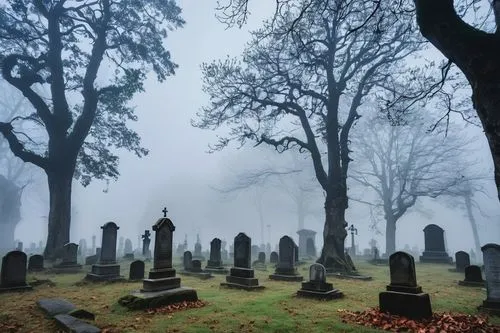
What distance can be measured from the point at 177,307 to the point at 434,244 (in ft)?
68.0

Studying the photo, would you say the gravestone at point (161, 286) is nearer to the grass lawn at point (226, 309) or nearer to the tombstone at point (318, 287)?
the grass lawn at point (226, 309)

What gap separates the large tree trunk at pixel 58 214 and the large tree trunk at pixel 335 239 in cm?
1340

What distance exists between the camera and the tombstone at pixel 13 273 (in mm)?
9453

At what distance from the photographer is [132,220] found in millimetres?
117000

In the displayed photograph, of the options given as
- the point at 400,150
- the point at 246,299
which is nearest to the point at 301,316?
the point at 246,299

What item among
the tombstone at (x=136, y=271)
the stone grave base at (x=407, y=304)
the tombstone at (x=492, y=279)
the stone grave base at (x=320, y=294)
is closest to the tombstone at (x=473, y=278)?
the tombstone at (x=492, y=279)

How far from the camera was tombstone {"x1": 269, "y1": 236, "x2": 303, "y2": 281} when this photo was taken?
495 inches

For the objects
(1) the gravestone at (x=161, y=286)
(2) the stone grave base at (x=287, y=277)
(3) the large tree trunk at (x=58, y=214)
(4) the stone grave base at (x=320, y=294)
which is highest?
(3) the large tree trunk at (x=58, y=214)

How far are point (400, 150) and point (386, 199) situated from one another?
5100mm

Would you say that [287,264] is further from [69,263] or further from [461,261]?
[461,261]

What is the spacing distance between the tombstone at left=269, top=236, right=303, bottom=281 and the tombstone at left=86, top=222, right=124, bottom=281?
606 centimetres

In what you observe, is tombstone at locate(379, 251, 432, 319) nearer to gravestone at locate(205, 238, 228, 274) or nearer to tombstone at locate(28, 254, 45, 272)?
gravestone at locate(205, 238, 228, 274)

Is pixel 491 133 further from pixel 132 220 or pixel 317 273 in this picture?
pixel 132 220

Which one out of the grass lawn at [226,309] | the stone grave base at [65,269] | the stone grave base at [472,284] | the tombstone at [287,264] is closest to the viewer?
the grass lawn at [226,309]
